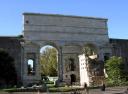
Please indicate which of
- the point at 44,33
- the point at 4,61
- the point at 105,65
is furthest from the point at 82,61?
the point at 4,61

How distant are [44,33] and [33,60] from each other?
4296 mm

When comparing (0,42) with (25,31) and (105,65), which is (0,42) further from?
(105,65)

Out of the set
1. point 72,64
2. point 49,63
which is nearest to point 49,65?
point 49,63

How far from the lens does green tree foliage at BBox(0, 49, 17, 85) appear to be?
4409cm

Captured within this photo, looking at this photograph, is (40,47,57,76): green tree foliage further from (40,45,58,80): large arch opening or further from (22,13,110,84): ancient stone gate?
(22,13,110,84): ancient stone gate

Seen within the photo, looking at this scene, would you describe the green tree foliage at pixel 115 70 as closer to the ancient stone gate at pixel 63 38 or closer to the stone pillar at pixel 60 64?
the stone pillar at pixel 60 64

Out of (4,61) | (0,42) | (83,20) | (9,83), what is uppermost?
(83,20)

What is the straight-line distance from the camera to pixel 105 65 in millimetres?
47562

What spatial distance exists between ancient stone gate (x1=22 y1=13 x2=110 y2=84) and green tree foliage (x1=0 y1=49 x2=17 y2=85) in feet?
11.2

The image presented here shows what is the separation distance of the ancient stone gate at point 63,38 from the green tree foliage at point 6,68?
3.42m

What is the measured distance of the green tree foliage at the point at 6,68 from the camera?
4409 cm

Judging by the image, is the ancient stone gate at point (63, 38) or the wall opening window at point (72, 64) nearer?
the ancient stone gate at point (63, 38)

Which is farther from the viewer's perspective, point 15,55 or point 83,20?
point 83,20

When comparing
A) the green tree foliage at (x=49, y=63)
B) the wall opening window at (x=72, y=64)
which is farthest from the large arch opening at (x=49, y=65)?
the wall opening window at (x=72, y=64)
